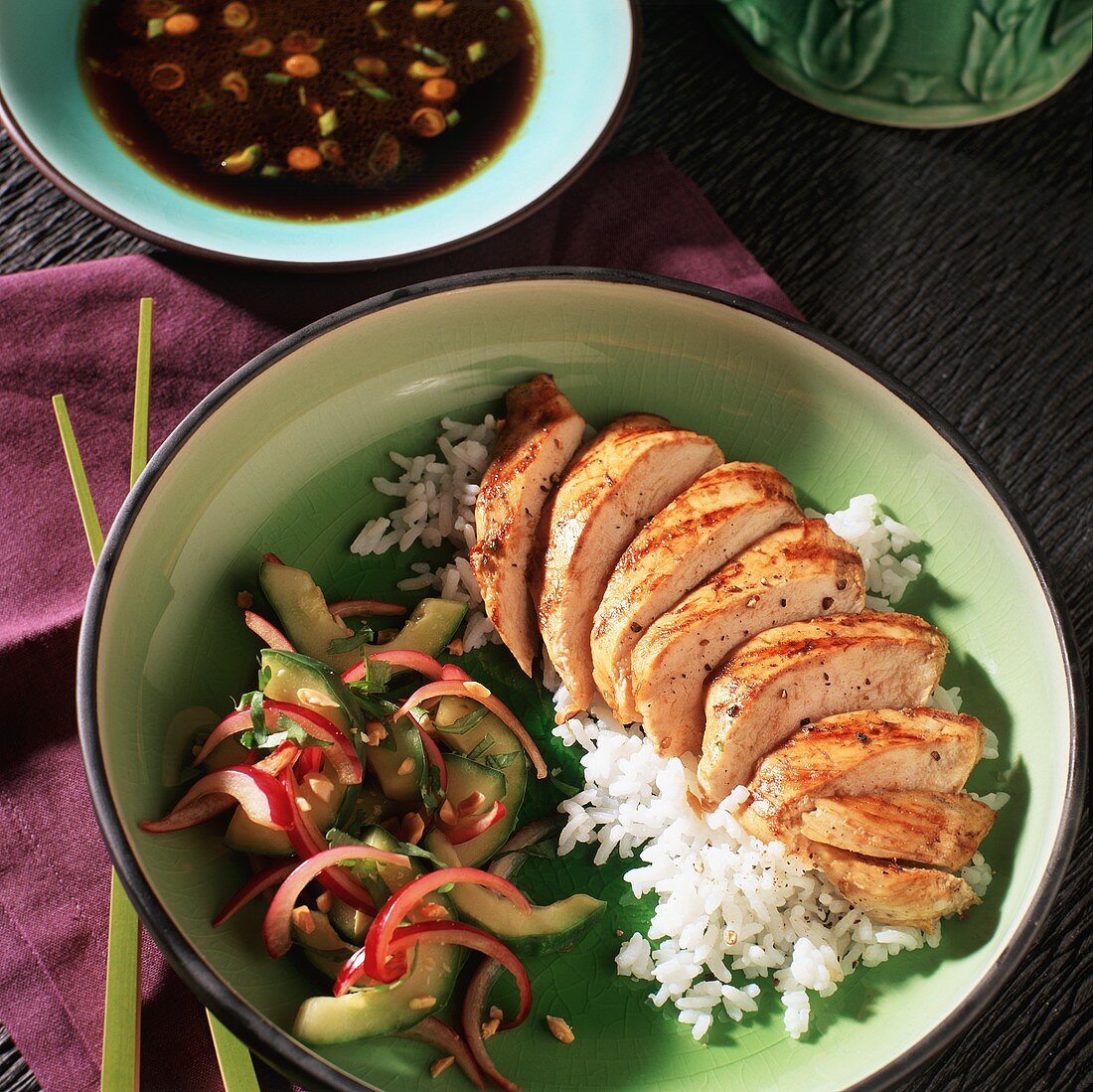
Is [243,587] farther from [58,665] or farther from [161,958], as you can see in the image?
[161,958]

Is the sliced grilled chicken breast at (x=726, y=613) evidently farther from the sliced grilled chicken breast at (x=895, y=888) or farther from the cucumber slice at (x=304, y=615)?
the cucumber slice at (x=304, y=615)

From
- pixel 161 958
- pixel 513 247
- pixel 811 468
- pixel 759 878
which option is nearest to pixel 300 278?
pixel 513 247

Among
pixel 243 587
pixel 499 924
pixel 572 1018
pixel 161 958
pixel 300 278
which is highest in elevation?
pixel 300 278

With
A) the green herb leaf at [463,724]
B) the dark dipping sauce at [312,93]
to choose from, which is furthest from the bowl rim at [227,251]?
the green herb leaf at [463,724]

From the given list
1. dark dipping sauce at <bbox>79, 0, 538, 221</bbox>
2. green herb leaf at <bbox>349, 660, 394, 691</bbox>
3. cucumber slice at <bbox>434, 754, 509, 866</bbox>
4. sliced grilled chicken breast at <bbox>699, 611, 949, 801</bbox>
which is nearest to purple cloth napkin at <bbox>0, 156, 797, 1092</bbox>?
dark dipping sauce at <bbox>79, 0, 538, 221</bbox>

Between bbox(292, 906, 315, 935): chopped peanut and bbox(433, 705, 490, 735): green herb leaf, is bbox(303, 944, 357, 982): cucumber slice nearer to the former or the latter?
bbox(292, 906, 315, 935): chopped peanut
